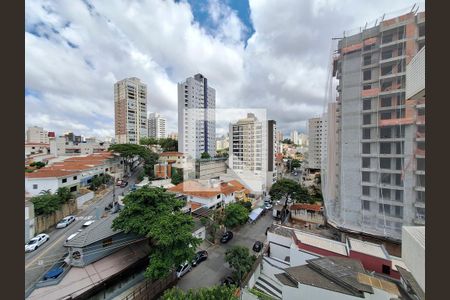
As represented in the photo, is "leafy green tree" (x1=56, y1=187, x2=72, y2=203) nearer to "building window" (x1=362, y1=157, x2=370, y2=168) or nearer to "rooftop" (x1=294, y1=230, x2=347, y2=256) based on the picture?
"rooftop" (x1=294, y1=230, x2=347, y2=256)

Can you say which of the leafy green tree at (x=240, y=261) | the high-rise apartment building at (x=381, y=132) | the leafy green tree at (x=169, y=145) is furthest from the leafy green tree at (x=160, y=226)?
the leafy green tree at (x=169, y=145)

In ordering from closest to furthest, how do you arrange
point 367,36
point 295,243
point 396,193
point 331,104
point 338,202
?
point 295,243 → point 396,193 → point 367,36 → point 338,202 → point 331,104

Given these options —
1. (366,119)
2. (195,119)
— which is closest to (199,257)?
(366,119)

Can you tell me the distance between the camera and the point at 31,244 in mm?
7496

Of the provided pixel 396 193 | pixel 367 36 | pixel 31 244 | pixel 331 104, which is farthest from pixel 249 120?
pixel 31 244

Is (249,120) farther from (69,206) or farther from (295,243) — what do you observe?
(69,206)

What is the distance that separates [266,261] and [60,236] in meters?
10.2

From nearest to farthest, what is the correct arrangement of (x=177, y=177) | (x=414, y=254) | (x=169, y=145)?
(x=414, y=254)
(x=177, y=177)
(x=169, y=145)

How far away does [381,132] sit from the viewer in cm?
830

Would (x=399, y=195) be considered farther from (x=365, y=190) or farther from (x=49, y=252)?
(x=49, y=252)

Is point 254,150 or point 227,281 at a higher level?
point 254,150

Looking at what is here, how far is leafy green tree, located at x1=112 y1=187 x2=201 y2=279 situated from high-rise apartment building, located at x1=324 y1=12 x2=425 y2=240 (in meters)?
8.49

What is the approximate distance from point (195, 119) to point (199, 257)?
23297mm

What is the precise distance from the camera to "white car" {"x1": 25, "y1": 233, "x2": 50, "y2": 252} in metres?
7.36
